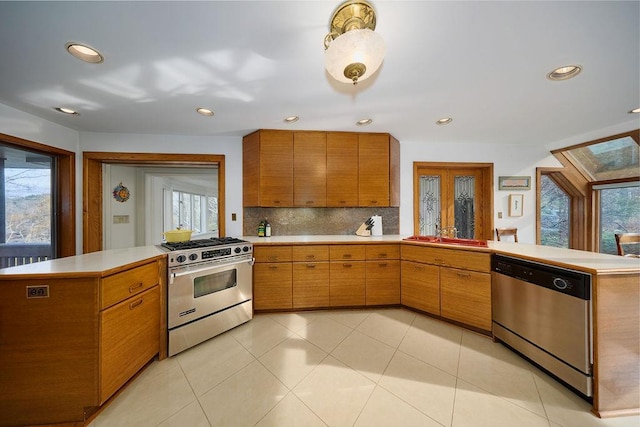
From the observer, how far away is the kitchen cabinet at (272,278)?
2436 mm

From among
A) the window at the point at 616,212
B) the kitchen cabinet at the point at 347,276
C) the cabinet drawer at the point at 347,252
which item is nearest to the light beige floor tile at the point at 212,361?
the kitchen cabinet at the point at 347,276

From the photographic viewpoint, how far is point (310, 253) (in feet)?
8.14

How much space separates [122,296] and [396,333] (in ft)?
7.17

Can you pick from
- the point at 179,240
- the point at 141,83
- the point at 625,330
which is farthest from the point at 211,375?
the point at 625,330

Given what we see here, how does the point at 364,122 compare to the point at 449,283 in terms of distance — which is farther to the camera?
the point at 364,122

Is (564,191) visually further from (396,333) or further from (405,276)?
(396,333)

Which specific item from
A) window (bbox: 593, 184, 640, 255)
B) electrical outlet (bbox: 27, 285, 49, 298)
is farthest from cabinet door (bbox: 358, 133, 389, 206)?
window (bbox: 593, 184, 640, 255)

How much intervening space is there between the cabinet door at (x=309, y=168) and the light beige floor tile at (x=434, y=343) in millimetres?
1703

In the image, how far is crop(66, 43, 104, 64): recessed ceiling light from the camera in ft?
4.32

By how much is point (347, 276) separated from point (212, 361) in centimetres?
147

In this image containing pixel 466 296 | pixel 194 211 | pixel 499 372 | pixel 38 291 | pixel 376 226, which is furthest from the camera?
pixel 194 211

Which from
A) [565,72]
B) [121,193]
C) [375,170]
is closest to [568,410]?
[565,72]

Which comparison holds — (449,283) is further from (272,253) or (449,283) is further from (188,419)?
(188,419)

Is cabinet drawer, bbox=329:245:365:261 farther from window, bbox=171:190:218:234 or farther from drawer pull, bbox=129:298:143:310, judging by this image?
window, bbox=171:190:218:234
